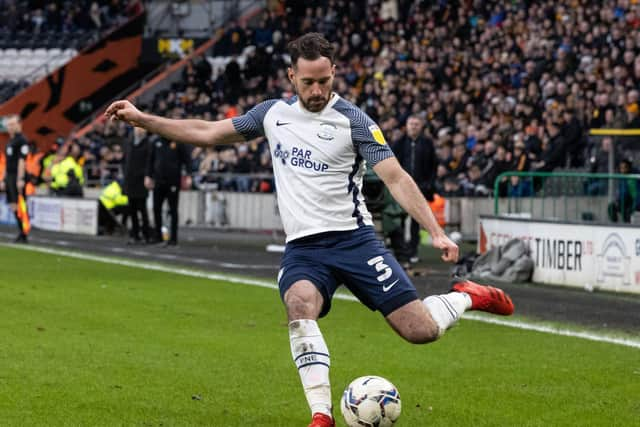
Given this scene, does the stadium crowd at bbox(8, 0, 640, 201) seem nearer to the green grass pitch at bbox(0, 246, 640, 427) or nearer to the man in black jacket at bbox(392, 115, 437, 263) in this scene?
the man in black jacket at bbox(392, 115, 437, 263)

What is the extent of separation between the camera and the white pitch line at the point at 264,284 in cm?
1138

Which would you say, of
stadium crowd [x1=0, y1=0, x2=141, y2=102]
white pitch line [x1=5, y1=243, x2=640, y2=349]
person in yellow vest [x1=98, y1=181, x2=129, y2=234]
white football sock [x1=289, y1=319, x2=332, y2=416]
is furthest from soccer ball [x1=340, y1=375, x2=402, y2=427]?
stadium crowd [x1=0, y1=0, x2=141, y2=102]

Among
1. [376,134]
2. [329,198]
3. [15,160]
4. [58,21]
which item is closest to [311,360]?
[329,198]

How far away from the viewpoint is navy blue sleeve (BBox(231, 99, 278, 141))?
7238 millimetres

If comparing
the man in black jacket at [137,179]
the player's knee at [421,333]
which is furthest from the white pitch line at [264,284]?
the player's knee at [421,333]

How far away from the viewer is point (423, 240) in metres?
26.0

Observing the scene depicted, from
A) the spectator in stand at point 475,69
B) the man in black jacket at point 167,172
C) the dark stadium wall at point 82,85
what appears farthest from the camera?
the dark stadium wall at point 82,85

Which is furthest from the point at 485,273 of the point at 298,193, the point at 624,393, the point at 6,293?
the point at 298,193

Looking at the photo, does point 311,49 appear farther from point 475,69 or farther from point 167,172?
point 475,69

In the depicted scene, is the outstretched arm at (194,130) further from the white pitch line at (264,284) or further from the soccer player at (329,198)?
the white pitch line at (264,284)

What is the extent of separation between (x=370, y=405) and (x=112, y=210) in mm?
20777

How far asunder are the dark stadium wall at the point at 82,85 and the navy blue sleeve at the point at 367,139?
4014cm

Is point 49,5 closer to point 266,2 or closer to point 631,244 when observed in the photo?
point 266,2

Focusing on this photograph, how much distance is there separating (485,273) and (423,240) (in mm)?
8319
